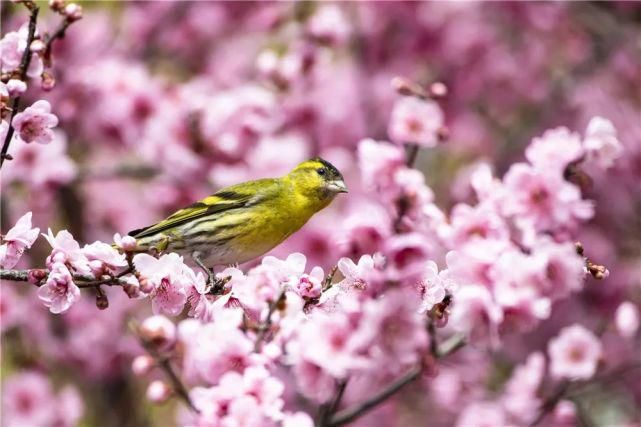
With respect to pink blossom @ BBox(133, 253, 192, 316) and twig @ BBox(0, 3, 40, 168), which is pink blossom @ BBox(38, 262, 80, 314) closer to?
pink blossom @ BBox(133, 253, 192, 316)

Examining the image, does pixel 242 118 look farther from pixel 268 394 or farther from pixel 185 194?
pixel 268 394

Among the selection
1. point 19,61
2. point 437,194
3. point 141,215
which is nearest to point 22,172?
point 141,215

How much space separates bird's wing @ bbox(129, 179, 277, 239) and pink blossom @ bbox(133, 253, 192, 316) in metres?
1.36

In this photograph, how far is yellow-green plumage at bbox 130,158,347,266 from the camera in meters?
4.44

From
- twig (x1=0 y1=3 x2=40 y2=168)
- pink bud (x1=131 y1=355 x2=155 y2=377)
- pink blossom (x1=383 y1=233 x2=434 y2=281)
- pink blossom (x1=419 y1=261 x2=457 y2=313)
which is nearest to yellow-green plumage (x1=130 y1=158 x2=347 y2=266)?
twig (x1=0 y1=3 x2=40 y2=168)

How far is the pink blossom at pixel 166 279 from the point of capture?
2852 millimetres

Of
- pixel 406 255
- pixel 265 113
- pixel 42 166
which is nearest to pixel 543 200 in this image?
pixel 406 255

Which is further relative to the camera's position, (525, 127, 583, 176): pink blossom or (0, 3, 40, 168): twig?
(525, 127, 583, 176): pink blossom

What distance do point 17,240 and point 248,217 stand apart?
172 cm

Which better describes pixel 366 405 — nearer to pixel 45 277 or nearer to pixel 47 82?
pixel 45 277

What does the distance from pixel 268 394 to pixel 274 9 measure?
506cm

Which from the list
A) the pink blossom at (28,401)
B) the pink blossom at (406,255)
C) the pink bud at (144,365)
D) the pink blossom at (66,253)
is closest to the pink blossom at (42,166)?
the pink blossom at (28,401)

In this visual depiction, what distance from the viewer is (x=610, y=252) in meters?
6.97

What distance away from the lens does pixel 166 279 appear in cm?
296
